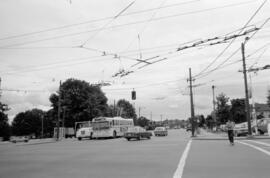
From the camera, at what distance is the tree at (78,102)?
248ft

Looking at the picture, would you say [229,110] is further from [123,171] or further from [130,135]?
[123,171]

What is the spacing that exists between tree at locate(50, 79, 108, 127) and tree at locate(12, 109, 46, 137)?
44.8 metres

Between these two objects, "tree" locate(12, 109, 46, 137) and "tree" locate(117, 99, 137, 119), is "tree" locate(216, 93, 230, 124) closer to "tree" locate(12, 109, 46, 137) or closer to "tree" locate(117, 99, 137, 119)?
"tree" locate(12, 109, 46, 137)

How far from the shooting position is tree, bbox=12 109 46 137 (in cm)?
12131

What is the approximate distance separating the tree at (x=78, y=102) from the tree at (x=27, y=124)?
147ft

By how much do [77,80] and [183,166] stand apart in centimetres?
6913

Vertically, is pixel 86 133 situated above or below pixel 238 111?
below

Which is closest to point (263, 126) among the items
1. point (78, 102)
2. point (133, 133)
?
point (133, 133)

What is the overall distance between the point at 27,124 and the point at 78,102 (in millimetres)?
51537

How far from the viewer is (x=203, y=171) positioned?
11.3m

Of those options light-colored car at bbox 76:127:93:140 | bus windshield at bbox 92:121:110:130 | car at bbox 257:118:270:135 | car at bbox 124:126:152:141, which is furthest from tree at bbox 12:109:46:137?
car at bbox 257:118:270:135

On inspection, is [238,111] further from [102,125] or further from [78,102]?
[102,125]

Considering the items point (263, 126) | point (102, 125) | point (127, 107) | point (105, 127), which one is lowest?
point (263, 126)

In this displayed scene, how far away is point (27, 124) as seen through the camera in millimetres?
121500
